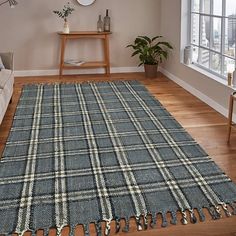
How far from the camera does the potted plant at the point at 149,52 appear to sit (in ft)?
19.0

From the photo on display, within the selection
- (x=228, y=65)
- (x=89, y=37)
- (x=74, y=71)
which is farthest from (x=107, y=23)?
(x=228, y=65)

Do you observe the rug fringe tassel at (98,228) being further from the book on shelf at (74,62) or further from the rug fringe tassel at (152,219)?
the book on shelf at (74,62)

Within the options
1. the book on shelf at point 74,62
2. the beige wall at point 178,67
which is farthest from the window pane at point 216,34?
the book on shelf at point 74,62

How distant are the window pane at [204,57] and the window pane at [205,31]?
0.29 feet

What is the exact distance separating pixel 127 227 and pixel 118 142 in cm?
124

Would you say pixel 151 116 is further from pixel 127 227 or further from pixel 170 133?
pixel 127 227

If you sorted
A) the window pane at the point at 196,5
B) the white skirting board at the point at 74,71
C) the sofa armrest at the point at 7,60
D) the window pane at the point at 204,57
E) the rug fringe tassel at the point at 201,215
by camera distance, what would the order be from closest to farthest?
the rug fringe tassel at the point at 201,215 → the sofa armrest at the point at 7,60 → the window pane at the point at 204,57 → the window pane at the point at 196,5 → the white skirting board at the point at 74,71

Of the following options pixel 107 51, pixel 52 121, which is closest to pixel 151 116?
pixel 52 121

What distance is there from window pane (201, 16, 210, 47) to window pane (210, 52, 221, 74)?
0.26m

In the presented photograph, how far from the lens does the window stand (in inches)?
156

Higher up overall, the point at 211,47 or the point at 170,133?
the point at 211,47

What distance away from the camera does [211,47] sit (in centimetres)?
447

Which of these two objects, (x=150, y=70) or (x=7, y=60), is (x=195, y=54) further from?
(x=7, y=60)

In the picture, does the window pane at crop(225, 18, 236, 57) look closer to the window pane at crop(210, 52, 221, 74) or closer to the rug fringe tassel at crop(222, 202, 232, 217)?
the window pane at crop(210, 52, 221, 74)
